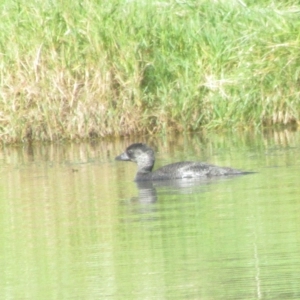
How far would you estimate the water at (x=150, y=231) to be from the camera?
6945mm

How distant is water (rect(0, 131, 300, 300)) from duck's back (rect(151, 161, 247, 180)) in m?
0.27

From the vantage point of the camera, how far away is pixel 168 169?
41.9 ft

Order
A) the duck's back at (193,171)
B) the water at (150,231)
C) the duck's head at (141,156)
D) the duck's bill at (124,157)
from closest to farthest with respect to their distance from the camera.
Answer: the water at (150,231)
the duck's back at (193,171)
the duck's head at (141,156)
the duck's bill at (124,157)

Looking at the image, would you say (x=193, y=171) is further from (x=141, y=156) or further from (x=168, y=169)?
(x=141, y=156)

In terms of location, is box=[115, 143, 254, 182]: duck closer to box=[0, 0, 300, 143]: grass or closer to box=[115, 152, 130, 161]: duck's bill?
box=[115, 152, 130, 161]: duck's bill

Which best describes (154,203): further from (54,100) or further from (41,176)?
(54,100)

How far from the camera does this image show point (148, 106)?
17.4m

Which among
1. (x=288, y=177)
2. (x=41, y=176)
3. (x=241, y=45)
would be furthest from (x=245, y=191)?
(x=241, y=45)

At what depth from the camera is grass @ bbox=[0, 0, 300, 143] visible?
16766 mm

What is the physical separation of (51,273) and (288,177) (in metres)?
4.49

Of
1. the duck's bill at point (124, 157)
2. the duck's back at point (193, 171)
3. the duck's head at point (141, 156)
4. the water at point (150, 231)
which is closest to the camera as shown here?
the water at point (150, 231)

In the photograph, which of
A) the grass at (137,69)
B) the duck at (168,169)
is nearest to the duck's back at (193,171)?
the duck at (168,169)

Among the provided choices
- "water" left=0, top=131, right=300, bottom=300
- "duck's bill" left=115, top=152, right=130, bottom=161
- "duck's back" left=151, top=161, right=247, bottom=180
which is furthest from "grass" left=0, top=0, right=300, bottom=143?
"duck's back" left=151, top=161, right=247, bottom=180

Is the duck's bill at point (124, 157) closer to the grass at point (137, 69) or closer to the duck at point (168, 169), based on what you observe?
the duck at point (168, 169)
